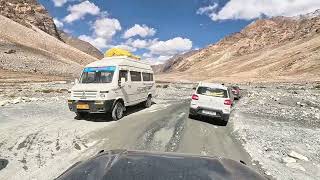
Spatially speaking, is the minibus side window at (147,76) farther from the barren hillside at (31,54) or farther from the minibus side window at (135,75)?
the barren hillside at (31,54)

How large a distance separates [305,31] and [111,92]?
13965cm

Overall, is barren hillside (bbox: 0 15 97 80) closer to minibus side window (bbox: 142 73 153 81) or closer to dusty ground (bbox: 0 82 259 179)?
minibus side window (bbox: 142 73 153 81)

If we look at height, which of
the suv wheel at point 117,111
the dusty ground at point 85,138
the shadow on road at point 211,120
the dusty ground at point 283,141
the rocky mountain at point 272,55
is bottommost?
the dusty ground at point 283,141

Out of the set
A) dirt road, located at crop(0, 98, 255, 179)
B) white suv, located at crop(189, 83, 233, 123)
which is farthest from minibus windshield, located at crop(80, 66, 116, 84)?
white suv, located at crop(189, 83, 233, 123)

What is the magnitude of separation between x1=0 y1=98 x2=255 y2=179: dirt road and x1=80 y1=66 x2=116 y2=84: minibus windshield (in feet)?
5.73

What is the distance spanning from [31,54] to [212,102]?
80.5 meters

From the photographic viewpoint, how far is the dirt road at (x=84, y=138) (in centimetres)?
866

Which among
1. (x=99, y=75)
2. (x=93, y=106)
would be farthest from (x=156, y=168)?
(x=99, y=75)

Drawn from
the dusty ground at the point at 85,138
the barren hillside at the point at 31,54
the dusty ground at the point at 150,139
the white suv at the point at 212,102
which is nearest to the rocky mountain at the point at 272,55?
the barren hillside at the point at 31,54

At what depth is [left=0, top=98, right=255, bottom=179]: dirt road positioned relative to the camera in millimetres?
8664

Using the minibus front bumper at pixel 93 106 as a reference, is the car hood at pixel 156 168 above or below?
above

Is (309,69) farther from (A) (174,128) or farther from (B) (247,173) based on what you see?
(B) (247,173)

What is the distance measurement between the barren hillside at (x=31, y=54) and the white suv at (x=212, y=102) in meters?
57.3

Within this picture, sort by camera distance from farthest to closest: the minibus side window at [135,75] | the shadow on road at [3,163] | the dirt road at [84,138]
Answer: the minibus side window at [135,75] < the dirt road at [84,138] < the shadow on road at [3,163]
